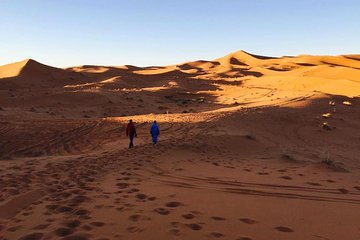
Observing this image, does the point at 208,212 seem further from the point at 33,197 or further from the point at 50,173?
the point at 50,173

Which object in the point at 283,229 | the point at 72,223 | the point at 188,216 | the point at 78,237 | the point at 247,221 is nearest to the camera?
the point at 78,237

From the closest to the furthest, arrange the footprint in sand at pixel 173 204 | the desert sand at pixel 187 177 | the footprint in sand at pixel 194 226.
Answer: the footprint in sand at pixel 194 226 < the desert sand at pixel 187 177 < the footprint in sand at pixel 173 204

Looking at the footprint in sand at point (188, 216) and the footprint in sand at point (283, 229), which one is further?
the footprint in sand at point (188, 216)

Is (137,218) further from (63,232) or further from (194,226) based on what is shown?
(63,232)

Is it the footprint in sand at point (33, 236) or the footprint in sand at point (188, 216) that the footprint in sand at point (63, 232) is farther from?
the footprint in sand at point (188, 216)

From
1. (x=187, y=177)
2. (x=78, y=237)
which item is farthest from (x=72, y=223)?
(x=187, y=177)

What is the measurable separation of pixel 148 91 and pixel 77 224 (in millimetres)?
32076

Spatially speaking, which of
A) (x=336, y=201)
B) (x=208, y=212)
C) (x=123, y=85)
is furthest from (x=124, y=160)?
(x=123, y=85)

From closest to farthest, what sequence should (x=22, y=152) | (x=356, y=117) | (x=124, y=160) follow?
1. (x=124, y=160)
2. (x=22, y=152)
3. (x=356, y=117)

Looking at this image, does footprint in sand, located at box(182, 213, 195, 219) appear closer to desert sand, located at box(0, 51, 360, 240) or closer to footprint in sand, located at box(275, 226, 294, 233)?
desert sand, located at box(0, 51, 360, 240)

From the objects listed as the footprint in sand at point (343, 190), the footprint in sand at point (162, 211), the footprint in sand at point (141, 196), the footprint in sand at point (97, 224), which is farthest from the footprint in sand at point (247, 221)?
the footprint in sand at point (343, 190)

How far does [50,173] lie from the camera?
30.2ft

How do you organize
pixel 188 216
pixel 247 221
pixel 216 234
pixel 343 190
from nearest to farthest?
pixel 216 234
pixel 247 221
pixel 188 216
pixel 343 190

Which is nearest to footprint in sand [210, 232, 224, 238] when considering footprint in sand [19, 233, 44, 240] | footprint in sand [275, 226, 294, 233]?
footprint in sand [275, 226, 294, 233]
